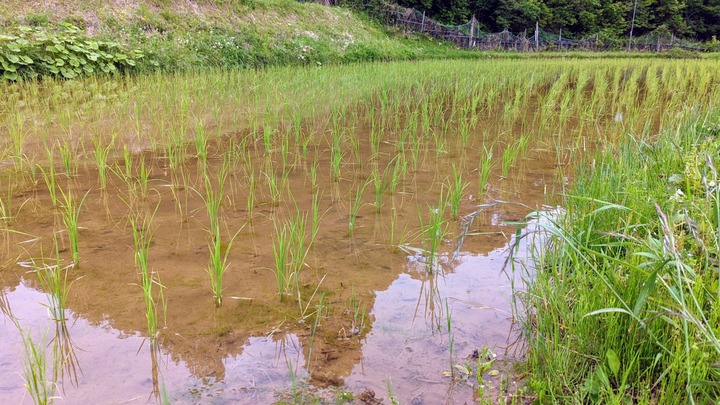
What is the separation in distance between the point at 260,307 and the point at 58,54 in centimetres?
683

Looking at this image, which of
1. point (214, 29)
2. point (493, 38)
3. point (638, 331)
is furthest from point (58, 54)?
point (493, 38)

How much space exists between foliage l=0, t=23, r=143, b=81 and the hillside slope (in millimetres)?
356

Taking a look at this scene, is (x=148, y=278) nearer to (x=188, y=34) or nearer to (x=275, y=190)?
(x=275, y=190)

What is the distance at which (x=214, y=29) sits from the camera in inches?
417

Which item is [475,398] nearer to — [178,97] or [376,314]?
[376,314]

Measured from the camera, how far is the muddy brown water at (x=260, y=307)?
1.40m

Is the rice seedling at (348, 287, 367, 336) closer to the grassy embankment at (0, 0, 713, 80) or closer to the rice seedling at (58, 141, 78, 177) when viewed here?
the rice seedling at (58, 141, 78, 177)

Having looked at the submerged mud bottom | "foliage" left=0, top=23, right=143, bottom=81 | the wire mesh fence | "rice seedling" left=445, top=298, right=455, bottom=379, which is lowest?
the submerged mud bottom

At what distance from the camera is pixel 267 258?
2.15 metres

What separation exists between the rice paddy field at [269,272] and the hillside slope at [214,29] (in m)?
4.53

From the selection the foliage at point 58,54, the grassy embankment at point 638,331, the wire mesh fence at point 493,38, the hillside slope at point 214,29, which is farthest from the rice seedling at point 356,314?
the wire mesh fence at point 493,38

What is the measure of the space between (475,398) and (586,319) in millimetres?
377

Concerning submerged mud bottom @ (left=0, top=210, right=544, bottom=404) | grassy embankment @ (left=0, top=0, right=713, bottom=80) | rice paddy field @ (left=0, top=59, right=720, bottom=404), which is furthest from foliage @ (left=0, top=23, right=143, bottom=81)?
submerged mud bottom @ (left=0, top=210, right=544, bottom=404)

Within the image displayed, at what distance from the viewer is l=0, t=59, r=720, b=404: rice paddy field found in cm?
141
